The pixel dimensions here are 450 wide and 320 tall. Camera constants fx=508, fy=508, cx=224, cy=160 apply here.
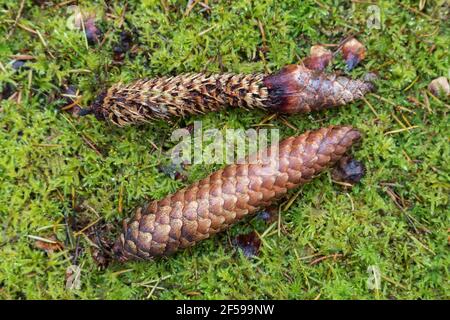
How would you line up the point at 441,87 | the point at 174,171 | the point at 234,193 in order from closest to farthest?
the point at 234,193
the point at 441,87
the point at 174,171

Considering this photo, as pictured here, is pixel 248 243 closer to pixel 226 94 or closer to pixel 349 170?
pixel 349 170

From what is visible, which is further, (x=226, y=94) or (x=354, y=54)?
(x=354, y=54)

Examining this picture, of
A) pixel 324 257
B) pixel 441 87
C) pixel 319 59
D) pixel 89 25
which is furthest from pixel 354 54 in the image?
pixel 89 25

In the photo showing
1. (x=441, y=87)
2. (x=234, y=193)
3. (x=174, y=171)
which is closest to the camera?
(x=234, y=193)

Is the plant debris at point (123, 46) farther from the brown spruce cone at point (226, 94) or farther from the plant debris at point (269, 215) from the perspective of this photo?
the plant debris at point (269, 215)

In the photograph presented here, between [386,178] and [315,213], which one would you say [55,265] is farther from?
[386,178]

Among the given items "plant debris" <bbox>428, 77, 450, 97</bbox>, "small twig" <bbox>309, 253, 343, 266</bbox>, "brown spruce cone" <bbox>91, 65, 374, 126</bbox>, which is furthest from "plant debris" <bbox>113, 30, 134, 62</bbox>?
"plant debris" <bbox>428, 77, 450, 97</bbox>

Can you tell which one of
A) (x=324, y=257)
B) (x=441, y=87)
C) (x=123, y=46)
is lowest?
(x=324, y=257)

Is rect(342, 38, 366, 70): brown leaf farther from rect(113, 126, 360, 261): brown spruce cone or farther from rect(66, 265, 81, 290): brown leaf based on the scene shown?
rect(66, 265, 81, 290): brown leaf
